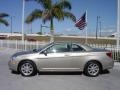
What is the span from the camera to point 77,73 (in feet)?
38.4

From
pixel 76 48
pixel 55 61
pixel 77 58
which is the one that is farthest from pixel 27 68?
pixel 76 48

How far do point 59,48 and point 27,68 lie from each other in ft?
5.23

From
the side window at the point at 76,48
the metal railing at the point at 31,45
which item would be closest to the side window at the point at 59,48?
the side window at the point at 76,48

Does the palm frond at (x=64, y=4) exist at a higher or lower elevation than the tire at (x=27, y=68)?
higher

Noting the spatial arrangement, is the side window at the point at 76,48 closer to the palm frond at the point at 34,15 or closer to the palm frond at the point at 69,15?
the palm frond at the point at 69,15

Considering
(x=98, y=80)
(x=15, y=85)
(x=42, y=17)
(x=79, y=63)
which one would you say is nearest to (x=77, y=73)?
(x=79, y=63)

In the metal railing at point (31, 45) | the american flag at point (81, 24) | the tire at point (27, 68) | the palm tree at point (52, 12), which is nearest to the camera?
the tire at point (27, 68)

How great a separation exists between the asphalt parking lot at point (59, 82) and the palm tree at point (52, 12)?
558 inches

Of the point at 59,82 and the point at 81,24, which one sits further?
the point at 81,24

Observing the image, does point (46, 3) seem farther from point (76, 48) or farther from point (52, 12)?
point (76, 48)

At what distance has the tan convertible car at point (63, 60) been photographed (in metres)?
10.8

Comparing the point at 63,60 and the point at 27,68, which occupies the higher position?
the point at 63,60

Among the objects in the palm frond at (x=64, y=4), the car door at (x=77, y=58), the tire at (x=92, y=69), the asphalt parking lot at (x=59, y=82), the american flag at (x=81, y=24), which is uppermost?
the palm frond at (x=64, y=4)

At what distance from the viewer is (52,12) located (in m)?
25.6
